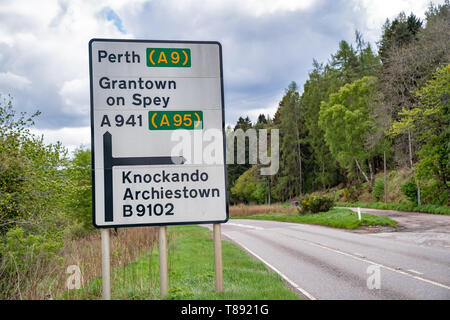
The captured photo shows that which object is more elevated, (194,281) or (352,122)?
(352,122)

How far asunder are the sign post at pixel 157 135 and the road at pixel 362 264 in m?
3.20

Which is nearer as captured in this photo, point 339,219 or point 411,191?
point 339,219

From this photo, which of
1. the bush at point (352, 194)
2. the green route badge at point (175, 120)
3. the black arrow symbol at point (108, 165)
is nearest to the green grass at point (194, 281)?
the black arrow symbol at point (108, 165)

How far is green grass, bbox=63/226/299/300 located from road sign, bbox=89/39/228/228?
1136 mm

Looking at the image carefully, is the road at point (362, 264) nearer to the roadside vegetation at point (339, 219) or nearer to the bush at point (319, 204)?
the roadside vegetation at point (339, 219)

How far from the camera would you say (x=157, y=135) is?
15.9 feet

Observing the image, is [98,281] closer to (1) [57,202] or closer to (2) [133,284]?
(2) [133,284]

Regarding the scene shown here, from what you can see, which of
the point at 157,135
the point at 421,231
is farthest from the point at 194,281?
the point at 421,231

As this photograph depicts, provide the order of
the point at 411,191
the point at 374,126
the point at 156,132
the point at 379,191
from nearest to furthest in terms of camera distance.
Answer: the point at 156,132 → the point at 411,191 → the point at 374,126 → the point at 379,191

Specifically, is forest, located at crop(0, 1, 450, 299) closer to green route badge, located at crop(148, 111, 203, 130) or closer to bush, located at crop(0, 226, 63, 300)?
bush, located at crop(0, 226, 63, 300)

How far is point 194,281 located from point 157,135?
10.8ft

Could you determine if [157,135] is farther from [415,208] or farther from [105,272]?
[415,208]
